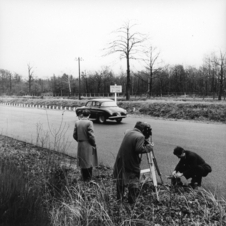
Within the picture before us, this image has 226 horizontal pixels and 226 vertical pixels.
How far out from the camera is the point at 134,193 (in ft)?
13.3

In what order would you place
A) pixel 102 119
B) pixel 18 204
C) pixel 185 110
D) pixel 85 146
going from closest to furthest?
pixel 18 204
pixel 85 146
pixel 102 119
pixel 185 110

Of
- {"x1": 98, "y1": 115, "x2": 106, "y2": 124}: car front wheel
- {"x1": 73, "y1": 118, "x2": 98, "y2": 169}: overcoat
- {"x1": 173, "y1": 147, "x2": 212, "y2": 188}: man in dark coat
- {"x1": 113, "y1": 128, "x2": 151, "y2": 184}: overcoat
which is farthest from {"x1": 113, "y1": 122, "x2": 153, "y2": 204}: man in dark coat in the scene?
{"x1": 98, "y1": 115, "x2": 106, "y2": 124}: car front wheel

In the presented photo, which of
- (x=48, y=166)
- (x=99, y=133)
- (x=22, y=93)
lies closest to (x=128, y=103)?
(x=99, y=133)

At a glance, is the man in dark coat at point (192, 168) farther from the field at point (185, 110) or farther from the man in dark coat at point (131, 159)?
the field at point (185, 110)

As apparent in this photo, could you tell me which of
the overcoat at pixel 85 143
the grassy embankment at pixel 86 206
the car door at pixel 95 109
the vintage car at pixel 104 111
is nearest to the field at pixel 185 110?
the vintage car at pixel 104 111

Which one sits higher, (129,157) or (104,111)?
(129,157)

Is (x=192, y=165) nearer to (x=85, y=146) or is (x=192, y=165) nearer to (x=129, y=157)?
(x=129, y=157)

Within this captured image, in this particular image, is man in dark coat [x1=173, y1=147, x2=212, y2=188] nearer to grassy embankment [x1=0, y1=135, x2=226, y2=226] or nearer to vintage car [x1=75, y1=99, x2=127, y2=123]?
grassy embankment [x1=0, y1=135, x2=226, y2=226]

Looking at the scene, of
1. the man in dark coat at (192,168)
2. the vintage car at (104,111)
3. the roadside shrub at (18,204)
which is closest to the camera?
the roadside shrub at (18,204)

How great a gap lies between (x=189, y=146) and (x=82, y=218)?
638cm

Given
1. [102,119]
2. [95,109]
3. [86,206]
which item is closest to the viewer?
[86,206]

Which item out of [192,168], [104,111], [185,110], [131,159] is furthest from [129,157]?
[185,110]

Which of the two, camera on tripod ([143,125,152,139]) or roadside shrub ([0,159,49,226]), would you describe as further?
camera on tripod ([143,125,152,139])

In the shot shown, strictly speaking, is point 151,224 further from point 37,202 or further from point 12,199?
point 12,199
